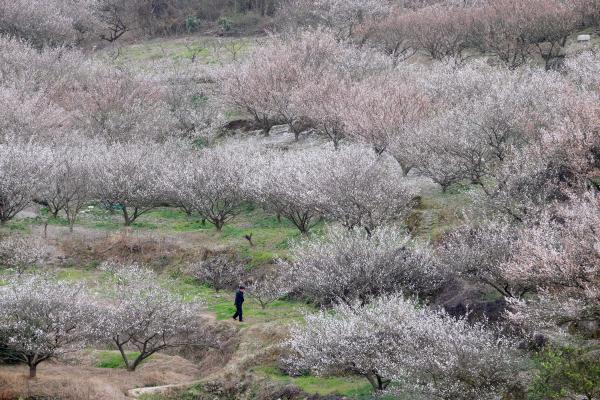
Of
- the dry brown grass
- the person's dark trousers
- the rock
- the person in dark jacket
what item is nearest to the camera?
the dry brown grass

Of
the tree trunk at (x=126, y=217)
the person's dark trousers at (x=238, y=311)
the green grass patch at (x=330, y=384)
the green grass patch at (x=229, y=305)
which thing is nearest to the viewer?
the green grass patch at (x=330, y=384)

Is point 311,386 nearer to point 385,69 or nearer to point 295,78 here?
point 295,78

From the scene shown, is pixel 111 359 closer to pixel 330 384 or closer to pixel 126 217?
pixel 330 384

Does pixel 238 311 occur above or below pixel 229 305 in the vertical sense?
above

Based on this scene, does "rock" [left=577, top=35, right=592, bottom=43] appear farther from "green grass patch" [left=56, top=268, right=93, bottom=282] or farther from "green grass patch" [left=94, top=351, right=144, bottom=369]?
"green grass patch" [left=94, top=351, right=144, bottom=369]

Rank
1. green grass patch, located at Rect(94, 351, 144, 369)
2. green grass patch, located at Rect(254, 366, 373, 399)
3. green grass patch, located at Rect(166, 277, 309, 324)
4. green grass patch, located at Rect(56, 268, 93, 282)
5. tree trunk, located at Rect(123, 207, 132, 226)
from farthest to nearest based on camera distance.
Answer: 1. tree trunk, located at Rect(123, 207, 132, 226)
2. green grass patch, located at Rect(56, 268, 93, 282)
3. green grass patch, located at Rect(166, 277, 309, 324)
4. green grass patch, located at Rect(94, 351, 144, 369)
5. green grass patch, located at Rect(254, 366, 373, 399)

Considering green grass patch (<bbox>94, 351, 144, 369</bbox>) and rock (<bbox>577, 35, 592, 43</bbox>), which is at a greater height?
rock (<bbox>577, 35, 592, 43</bbox>)

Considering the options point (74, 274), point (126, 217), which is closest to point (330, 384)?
point (74, 274)

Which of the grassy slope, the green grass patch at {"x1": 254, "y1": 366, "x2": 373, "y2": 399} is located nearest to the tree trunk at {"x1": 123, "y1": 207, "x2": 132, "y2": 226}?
the grassy slope

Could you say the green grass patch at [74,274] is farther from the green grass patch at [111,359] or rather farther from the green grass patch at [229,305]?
the green grass patch at [111,359]

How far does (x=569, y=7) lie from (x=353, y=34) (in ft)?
68.6


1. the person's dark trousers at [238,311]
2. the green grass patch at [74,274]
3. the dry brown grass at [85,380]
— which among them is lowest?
the green grass patch at [74,274]

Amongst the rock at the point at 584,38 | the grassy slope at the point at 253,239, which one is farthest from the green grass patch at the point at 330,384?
the rock at the point at 584,38

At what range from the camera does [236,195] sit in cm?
4281
